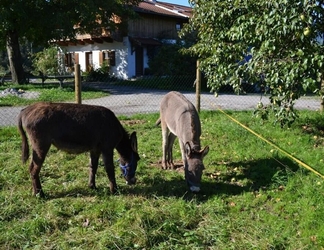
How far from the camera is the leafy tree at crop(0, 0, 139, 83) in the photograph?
18328 mm

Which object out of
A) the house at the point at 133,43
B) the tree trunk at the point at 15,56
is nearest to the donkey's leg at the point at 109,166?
the tree trunk at the point at 15,56

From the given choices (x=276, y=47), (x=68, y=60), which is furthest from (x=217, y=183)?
(x=68, y=60)

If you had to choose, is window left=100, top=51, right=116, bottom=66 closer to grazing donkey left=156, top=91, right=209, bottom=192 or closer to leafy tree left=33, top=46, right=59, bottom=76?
leafy tree left=33, top=46, right=59, bottom=76

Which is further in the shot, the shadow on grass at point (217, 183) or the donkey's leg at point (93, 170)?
the donkey's leg at point (93, 170)

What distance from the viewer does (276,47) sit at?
564 centimetres

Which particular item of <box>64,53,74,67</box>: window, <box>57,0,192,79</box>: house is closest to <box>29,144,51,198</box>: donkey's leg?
<box>57,0,192,79</box>: house

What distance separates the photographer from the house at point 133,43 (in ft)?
96.5

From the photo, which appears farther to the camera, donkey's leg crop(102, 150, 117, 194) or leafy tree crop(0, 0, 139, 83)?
leafy tree crop(0, 0, 139, 83)

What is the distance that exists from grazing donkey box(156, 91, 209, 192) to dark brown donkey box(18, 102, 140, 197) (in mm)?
848

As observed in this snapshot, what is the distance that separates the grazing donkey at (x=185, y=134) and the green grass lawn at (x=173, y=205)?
0.90 feet

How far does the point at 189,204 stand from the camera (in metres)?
4.81

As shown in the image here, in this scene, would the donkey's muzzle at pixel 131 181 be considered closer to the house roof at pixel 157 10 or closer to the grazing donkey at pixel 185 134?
the grazing donkey at pixel 185 134

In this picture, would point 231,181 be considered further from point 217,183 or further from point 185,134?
point 185,134

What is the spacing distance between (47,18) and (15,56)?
456 cm
